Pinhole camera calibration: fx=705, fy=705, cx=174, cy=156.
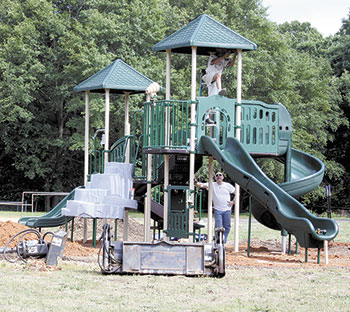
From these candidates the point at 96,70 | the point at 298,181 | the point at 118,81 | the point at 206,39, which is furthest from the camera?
the point at 96,70

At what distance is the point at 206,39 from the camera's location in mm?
15812

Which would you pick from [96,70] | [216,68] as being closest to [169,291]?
[216,68]

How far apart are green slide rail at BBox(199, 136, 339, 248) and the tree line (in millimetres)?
22934

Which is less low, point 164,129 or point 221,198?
point 164,129

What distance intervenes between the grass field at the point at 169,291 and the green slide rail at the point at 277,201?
1.02m

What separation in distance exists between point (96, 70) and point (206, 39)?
2294 centimetres

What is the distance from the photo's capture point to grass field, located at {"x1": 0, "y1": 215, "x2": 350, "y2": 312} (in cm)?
863

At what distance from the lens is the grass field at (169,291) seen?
8.63m

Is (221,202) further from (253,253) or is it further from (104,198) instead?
(104,198)

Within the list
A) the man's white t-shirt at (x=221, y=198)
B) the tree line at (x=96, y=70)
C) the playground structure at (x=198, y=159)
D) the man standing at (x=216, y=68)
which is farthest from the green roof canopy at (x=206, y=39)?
the tree line at (x=96, y=70)

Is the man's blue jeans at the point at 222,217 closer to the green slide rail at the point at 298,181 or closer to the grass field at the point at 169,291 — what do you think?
the green slide rail at the point at 298,181

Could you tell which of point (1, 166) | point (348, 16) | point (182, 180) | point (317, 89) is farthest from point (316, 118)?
point (182, 180)

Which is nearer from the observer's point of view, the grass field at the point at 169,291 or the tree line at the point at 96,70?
the grass field at the point at 169,291

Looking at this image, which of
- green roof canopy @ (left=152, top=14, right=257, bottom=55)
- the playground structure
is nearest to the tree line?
the playground structure
